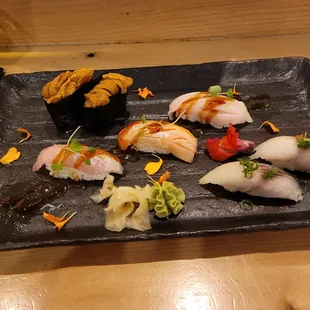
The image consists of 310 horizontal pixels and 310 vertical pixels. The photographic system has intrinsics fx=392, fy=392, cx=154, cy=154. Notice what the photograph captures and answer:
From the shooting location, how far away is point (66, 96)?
210cm

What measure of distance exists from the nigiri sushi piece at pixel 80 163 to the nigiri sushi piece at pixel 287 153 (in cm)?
73

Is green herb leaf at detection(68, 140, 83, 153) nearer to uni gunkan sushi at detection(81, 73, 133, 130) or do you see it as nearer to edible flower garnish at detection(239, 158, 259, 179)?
uni gunkan sushi at detection(81, 73, 133, 130)

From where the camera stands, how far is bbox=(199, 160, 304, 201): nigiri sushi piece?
174cm

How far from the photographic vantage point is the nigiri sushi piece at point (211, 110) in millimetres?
2172

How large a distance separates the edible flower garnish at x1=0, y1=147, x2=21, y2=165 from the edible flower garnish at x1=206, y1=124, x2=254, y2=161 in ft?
3.36

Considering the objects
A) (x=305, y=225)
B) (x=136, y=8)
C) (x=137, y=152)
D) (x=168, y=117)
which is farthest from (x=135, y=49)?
(x=305, y=225)

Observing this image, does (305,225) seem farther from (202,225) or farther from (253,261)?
(202,225)

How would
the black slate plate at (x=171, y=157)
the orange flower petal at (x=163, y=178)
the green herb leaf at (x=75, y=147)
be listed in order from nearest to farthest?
1. the black slate plate at (x=171, y=157)
2. the orange flower petal at (x=163, y=178)
3. the green herb leaf at (x=75, y=147)

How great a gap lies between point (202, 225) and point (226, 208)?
15 cm

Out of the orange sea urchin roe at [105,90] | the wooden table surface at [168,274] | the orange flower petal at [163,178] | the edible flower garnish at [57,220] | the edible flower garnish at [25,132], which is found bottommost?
the wooden table surface at [168,274]

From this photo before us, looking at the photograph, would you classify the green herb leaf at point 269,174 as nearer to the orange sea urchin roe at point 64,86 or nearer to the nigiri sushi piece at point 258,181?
the nigiri sushi piece at point 258,181

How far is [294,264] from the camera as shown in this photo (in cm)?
161

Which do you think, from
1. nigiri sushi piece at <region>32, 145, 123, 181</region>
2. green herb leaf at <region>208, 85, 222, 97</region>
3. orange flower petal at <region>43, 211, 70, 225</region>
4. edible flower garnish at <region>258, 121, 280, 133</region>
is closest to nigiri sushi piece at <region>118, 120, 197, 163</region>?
nigiri sushi piece at <region>32, 145, 123, 181</region>

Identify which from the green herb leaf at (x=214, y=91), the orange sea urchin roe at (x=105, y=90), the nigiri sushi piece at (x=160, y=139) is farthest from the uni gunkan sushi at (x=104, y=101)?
the green herb leaf at (x=214, y=91)
